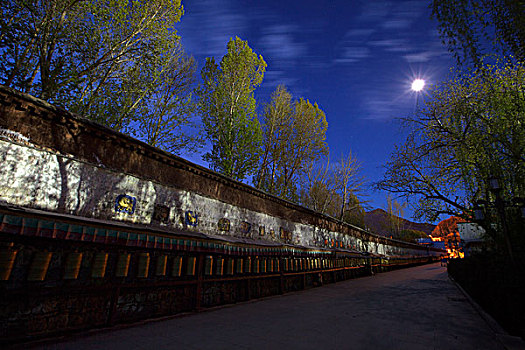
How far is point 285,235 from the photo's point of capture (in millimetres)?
13562

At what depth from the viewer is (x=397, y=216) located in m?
49.8

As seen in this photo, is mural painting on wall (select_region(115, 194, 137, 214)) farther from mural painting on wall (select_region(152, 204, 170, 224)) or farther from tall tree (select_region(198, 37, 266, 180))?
tall tree (select_region(198, 37, 266, 180))

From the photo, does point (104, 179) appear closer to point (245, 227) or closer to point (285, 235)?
point (245, 227)

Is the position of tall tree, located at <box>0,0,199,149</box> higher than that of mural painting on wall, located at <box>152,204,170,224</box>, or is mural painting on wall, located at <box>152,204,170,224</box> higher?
tall tree, located at <box>0,0,199,149</box>

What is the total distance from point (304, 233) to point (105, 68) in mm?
14560

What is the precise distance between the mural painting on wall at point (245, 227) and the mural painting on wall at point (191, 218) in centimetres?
255

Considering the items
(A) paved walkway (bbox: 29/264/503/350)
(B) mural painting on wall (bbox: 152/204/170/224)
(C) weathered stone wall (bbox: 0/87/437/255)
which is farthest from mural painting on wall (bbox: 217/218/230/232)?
(A) paved walkway (bbox: 29/264/503/350)

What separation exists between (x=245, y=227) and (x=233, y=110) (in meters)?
10.9

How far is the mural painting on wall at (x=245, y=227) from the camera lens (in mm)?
10701

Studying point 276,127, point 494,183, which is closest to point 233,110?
point 276,127

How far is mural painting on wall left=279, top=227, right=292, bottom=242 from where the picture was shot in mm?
13273

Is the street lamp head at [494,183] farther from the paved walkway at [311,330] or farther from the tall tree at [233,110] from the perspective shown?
the tall tree at [233,110]

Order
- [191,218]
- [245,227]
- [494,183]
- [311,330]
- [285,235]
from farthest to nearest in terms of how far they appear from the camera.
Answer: [285,235] < [245,227] < [191,218] < [494,183] < [311,330]

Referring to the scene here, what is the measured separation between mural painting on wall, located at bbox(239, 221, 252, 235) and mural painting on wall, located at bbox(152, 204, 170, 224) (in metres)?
3.76
